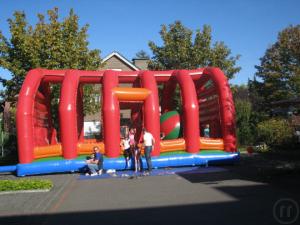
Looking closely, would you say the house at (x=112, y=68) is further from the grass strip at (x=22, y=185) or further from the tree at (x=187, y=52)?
the grass strip at (x=22, y=185)

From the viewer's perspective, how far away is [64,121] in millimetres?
14992

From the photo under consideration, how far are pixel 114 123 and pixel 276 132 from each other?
392 inches

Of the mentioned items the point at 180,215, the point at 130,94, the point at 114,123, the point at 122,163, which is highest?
the point at 130,94

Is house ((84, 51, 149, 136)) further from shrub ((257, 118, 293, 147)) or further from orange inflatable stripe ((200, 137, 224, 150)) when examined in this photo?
orange inflatable stripe ((200, 137, 224, 150))

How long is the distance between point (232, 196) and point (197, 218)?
2.05 meters

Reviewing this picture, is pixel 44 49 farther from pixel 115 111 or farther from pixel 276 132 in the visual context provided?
pixel 276 132

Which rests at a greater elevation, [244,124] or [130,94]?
[130,94]

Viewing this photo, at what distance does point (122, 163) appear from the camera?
1530cm

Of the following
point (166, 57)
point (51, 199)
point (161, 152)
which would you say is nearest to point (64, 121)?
point (161, 152)

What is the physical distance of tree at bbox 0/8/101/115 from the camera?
21.8 m

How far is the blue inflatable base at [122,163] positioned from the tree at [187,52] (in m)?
12.9

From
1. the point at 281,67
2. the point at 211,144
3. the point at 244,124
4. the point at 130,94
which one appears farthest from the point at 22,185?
the point at 281,67

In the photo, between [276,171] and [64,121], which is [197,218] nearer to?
[276,171]

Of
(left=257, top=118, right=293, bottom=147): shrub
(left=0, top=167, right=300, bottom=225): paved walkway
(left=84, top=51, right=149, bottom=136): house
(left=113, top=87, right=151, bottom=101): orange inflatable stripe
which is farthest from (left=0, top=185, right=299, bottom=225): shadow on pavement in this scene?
(left=84, top=51, right=149, bottom=136): house
